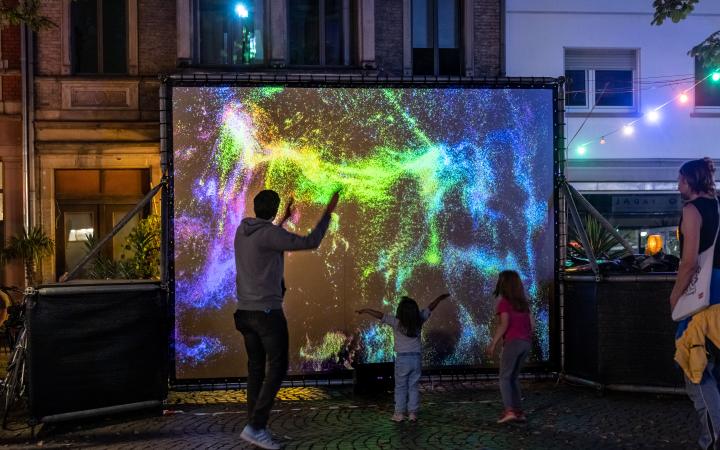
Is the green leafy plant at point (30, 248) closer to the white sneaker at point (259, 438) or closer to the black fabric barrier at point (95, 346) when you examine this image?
the black fabric barrier at point (95, 346)

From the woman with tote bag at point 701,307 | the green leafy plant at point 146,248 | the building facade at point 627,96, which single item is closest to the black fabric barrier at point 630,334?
the woman with tote bag at point 701,307

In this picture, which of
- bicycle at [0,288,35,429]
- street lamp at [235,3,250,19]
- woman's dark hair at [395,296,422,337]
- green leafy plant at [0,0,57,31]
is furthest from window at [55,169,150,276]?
woman's dark hair at [395,296,422,337]

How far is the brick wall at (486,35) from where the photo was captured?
609 inches

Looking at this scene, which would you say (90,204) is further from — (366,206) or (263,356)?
(263,356)

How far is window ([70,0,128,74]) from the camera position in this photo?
14.4m

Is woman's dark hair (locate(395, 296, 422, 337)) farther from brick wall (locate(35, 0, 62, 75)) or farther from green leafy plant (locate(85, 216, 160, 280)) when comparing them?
brick wall (locate(35, 0, 62, 75))

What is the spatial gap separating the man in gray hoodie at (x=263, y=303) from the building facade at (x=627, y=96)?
11029 mm

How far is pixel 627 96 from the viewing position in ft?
53.4

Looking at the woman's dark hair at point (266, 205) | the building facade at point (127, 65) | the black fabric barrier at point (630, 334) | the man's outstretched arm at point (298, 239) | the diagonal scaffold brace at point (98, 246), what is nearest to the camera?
the man's outstretched arm at point (298, 239)

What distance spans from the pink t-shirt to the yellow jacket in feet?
5.85

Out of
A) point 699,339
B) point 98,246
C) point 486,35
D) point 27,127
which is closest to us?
point 699,339

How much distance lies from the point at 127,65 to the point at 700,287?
1199cm

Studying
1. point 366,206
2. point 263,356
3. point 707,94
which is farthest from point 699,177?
point 707,94

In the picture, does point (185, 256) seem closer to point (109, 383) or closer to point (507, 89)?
point (109, 383)
